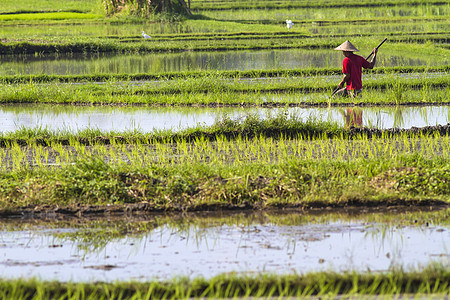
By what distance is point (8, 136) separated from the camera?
25.1ft

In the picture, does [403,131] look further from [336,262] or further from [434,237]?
[336,262]

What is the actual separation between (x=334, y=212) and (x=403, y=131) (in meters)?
3.12

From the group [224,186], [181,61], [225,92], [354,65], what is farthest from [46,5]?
[224,186]

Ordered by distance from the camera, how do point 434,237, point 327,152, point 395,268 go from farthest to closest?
point 327,152
point 434,237
point 395,268

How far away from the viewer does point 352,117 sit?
866 centimetres

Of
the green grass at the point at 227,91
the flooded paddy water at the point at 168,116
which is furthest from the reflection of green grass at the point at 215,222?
the green grass at the point at 227,91

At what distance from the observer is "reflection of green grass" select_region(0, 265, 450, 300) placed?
10.5 ft

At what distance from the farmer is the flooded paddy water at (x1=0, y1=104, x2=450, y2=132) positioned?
0.99 ft

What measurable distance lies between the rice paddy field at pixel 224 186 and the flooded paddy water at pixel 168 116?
42mm

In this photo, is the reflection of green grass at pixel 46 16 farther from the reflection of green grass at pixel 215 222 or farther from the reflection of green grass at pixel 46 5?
the reflection of green grass at pixel 215 222

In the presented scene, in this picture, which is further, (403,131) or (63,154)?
(403,131)

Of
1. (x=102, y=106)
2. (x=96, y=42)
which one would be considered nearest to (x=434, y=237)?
(x=102, y=106)

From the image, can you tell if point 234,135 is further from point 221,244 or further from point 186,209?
point 221,244

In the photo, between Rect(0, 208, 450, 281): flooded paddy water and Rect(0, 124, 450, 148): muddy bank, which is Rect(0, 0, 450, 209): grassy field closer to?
Rect(0, 124, 450, 148): muddy bank
